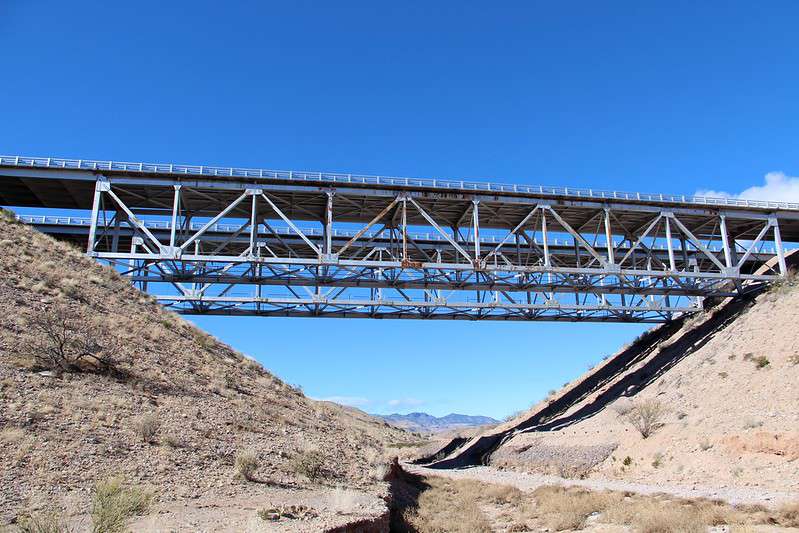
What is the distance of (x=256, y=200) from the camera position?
34219 mm

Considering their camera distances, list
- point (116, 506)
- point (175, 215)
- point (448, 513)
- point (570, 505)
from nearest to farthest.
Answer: point (116, 506) < point (570, 505) < point (448, 513) < point (175, 215)

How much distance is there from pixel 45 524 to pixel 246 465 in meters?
5.53

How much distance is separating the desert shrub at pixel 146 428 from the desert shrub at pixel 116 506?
236 centimetres

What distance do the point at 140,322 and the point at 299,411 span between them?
6796 millimetres

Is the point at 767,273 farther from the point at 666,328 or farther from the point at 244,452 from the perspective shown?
the point at 244,452

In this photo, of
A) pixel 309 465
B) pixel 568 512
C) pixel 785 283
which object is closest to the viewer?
pixel 309 465

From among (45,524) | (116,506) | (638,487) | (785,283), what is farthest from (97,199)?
(785,283)

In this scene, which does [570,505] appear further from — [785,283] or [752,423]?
[785,283]

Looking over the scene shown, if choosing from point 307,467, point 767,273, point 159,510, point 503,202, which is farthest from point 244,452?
point 767,273

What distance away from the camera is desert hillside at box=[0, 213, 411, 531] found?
10.4m

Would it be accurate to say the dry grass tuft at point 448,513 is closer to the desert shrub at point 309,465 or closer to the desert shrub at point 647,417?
the desert shrub at point 309,465

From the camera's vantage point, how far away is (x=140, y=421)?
42.6ft

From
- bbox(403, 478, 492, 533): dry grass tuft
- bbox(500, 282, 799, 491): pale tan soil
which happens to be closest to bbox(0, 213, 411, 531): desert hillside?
bbox(403, 478, 492, 533): dry grass tuft

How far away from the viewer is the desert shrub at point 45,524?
7.18 metres
